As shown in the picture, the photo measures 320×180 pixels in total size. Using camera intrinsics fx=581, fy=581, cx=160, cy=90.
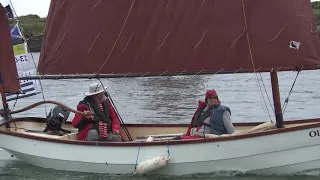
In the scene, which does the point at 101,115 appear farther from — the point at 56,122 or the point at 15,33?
the point at 15,33

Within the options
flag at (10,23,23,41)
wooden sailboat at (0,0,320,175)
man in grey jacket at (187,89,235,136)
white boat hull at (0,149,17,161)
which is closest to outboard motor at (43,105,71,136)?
wooden sailboat at (0,0,320,175)

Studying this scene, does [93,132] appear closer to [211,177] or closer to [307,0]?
[211,177]

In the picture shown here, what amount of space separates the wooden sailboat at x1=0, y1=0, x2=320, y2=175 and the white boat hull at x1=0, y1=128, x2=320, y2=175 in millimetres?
15

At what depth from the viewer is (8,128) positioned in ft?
35.9

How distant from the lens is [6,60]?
11.1 meters

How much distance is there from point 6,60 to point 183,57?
12.8ft

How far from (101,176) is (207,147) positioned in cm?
191

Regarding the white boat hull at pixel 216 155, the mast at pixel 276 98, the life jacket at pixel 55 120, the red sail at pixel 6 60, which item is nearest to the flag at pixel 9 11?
the red sail at pixel 6 60

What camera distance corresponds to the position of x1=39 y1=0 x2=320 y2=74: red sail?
8664 mm

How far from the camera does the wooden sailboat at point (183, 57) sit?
8.63 m

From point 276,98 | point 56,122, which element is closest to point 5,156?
point 56,122

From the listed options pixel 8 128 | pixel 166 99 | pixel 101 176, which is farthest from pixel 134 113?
pixel 101 176

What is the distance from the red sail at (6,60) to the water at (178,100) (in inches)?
60.6

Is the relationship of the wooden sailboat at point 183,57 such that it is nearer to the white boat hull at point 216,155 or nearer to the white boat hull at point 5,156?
the white boat hull at point 216,155
